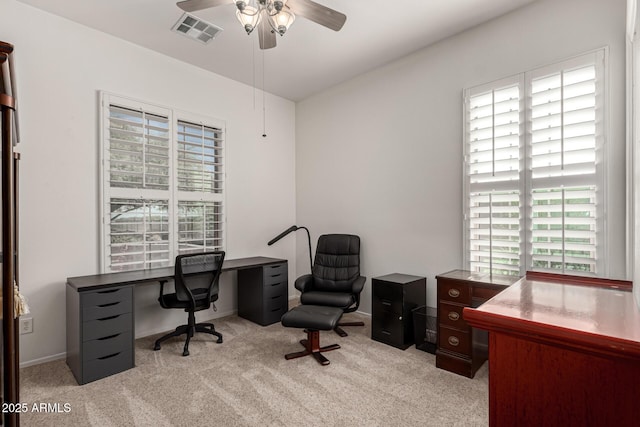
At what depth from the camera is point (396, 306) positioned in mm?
3051

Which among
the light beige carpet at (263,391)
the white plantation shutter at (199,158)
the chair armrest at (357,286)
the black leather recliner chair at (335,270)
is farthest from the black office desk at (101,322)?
the chair armrest at (357,286)

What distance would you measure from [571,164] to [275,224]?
343cm

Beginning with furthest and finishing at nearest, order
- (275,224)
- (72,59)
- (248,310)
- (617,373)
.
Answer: (275,224) < (248,310) < (72,59) < (617,373)

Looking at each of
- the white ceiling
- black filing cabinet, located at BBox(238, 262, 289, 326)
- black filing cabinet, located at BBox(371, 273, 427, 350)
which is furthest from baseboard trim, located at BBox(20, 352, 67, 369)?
the white ceiling

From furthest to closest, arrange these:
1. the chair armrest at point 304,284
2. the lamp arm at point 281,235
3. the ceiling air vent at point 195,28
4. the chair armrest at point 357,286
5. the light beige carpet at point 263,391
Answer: the lamp arm at point 281,235, the chair armrest at point 304,284, the chair armrest at point 357,286, the ceiling air vent at point 195,28, the light beige carpet at point 263,391

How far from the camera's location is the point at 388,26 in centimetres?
296

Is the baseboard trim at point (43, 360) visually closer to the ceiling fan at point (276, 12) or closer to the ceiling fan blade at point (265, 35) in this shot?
the ceiling fan at point (276, 12)

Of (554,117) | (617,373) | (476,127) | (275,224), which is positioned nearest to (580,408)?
(617,373)

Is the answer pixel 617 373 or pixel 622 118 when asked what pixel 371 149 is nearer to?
pixel 622 118

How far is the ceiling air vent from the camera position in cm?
281

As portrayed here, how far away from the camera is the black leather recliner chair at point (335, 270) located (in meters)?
3.58

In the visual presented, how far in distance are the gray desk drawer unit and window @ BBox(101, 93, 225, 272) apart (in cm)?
62

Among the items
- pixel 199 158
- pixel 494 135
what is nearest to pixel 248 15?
pixel 199 158

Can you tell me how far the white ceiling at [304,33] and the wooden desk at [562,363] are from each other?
8.58ft
